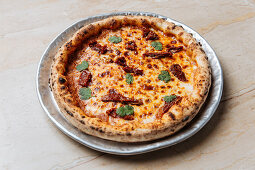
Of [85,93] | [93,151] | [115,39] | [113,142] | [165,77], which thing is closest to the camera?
[113,142]

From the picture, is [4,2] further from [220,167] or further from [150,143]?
[220,167]

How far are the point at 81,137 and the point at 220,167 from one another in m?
1.55

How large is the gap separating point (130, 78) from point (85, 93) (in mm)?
613

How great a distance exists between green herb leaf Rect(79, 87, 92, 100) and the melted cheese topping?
0.15 feet

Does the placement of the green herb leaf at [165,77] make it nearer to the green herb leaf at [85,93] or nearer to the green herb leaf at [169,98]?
the green herb leaf at [169,98]

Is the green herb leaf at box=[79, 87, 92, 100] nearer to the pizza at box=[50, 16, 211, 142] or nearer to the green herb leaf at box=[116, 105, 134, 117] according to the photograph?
the pizza at box=[50, 16, 211, 142]

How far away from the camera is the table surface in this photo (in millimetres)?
3051

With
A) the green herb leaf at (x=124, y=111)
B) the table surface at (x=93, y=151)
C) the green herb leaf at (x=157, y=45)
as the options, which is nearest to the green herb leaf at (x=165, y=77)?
the green herb leaf at (x=157, y=45)

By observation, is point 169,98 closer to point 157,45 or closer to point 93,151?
point 157,45

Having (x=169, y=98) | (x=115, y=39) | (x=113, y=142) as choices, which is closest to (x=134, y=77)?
(x=169, y=98)

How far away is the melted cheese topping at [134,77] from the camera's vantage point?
10.8 ft

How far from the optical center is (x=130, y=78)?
11.7ft

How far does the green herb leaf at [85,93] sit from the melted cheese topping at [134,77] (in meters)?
0.05

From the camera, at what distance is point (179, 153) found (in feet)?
10.1
